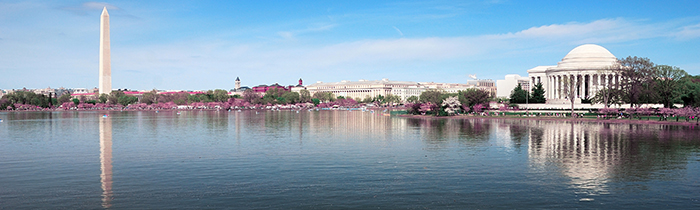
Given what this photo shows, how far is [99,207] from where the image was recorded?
20.6 metres

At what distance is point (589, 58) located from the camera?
379 feet

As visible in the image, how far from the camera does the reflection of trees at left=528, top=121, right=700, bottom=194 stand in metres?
27.3

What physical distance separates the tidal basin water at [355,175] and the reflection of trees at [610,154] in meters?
0.08

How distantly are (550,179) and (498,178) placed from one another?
2.45m

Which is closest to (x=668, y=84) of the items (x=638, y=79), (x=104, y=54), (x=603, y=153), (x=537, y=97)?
(x=638, y=79)

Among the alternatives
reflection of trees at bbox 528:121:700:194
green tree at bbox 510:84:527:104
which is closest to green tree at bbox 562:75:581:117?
green tree at bbox 510:84:527:104

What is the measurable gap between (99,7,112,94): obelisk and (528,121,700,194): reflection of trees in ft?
495

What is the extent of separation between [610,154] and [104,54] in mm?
170470

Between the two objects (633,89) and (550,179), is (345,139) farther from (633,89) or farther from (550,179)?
(633,89)

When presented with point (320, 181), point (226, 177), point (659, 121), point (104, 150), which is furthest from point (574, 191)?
point (659, 121)

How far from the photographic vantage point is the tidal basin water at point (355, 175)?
70.6 feet

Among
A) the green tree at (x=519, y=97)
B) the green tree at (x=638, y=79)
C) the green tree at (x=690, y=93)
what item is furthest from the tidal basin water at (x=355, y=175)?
the green tree at (x=519, y=97)

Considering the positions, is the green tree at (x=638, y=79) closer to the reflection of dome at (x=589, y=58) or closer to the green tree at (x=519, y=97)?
the green tree at (x=519, y=97)

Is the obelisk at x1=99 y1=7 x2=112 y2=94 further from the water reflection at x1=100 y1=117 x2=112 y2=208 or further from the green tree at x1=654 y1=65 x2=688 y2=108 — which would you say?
the green tree at x1=654 y1=65 x2=688 y2=108
